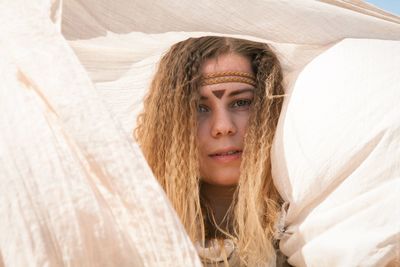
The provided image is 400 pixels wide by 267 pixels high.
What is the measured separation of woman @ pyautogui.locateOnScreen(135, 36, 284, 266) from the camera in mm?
1431

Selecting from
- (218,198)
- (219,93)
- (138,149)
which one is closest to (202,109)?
(219,93)

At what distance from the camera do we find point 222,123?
1493 millimetres

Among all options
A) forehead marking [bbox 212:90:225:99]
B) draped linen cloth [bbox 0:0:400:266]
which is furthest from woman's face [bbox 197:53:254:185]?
draped linen cloth [bbox 0:0:400:266]

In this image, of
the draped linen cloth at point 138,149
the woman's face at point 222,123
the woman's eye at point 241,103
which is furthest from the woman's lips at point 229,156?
the draped linen cloth at point 138,149

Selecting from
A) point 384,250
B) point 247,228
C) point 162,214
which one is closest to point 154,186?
point 162,214

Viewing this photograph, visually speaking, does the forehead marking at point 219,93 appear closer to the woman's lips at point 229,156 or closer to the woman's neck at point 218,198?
the woman's lips at point 229,156

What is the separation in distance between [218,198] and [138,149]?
87 centimetres

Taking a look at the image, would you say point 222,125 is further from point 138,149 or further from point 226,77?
point 138,149

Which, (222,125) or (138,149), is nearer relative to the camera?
(138,149)

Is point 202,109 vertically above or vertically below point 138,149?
below

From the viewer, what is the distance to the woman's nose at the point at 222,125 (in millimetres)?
1491

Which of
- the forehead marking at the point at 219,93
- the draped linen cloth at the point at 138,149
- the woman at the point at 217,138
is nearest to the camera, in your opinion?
the draped linen cloth at the point at 138,149

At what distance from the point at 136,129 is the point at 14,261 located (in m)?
1.00

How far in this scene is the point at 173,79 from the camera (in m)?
1.64
